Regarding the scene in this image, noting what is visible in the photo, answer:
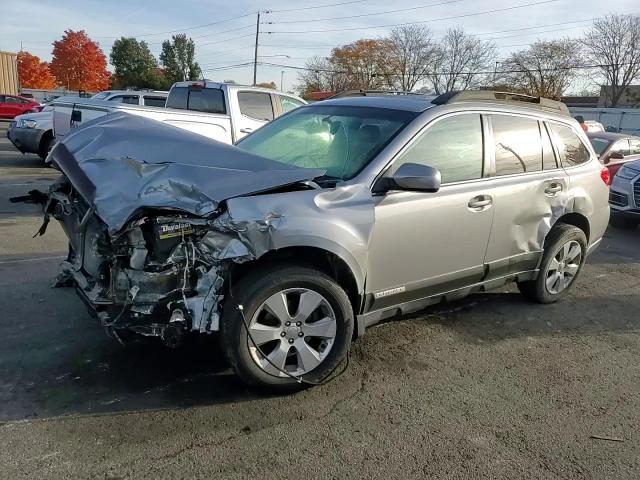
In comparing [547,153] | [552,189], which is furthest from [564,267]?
[547,153]

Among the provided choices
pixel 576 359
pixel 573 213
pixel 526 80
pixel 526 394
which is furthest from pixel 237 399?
pixel 526 80

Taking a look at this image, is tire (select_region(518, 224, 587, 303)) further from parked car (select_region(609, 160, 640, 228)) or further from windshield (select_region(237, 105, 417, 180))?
parked car (select_region(609, 160, 640, 228))

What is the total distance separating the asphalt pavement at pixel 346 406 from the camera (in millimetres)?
2758

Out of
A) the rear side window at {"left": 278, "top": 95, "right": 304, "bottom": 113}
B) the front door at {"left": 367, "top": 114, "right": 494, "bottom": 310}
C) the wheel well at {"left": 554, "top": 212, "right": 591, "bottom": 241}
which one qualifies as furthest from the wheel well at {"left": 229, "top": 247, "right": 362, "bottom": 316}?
the rear side window at {"left": 278, "top": 95, "right": 304, "bottom": 113}

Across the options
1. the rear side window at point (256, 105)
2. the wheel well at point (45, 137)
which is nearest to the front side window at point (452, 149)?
the rear side window at point (256, 105)

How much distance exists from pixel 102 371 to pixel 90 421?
0.56 m

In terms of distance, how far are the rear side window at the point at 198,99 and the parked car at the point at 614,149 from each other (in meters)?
7.46

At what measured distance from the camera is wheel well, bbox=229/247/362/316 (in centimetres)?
325

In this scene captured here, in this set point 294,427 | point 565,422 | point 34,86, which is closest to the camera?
point 294,427

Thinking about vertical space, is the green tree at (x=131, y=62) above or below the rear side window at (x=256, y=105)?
above

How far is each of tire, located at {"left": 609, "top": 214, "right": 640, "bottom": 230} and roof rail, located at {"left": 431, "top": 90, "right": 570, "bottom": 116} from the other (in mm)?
5839

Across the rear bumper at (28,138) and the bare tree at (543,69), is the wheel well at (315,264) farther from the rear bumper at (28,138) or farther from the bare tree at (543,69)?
the bare tree at (543,69)

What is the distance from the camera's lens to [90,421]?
2.99 meters

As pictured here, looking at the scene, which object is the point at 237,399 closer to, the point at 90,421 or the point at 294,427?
the point at 294,427
